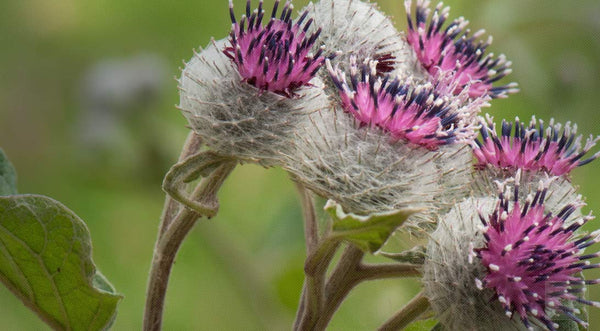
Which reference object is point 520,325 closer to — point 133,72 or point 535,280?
point 535,280

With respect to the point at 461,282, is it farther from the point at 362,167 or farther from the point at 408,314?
the point at 362,167

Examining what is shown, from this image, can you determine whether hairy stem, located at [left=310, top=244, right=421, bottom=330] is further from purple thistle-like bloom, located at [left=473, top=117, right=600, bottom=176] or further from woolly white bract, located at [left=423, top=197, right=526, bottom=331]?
purple thistle-like bloom, located at [left=473, top=117, right=600, bottom=176]

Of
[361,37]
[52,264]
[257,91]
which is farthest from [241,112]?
[52,264]

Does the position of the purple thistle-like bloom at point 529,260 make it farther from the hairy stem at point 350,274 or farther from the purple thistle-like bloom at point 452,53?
the purple thistle-like bloom at point 452,53

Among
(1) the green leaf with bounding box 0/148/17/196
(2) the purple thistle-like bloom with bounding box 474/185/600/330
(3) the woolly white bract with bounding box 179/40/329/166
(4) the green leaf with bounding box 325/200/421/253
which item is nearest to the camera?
(4) the green leaf with bounding box 325/200/421/253

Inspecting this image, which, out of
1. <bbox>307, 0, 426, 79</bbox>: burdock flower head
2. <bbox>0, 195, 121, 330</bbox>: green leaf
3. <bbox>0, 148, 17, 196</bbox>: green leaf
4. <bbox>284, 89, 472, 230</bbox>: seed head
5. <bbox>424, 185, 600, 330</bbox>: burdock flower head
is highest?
<bbox>307, 0, 426, 79</bbox>: burdock flower head

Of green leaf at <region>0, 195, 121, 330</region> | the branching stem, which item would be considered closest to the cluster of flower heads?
the branching stem

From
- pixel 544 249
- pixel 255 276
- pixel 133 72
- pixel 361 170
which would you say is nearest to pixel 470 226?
pixel 544 249
